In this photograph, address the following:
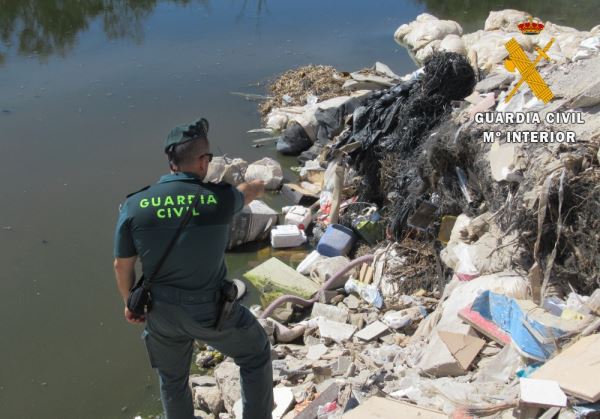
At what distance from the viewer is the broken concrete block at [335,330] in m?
4.70

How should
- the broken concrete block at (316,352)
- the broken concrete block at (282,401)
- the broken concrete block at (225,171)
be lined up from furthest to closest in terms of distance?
the broken concrete block at (225,171)
the broken concrete block at (316,352)
the broken concrete block at (282,401)

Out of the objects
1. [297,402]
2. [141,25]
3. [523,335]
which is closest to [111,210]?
[297,402]

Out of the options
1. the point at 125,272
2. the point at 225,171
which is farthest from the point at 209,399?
the point at 225,171

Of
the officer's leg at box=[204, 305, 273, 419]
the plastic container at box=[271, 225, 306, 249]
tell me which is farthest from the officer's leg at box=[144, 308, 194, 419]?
the plastic container at box=[271, 225, 306, 249]

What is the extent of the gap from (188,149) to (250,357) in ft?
3.52

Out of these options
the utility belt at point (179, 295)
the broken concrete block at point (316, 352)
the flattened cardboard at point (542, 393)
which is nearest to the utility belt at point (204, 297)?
the utility belt at point (179, 295)

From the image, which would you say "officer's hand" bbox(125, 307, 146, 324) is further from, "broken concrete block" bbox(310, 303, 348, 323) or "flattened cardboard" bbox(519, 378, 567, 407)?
"broken concrete block" bbox(310, 303, 348, 323)

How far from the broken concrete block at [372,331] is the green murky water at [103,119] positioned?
151 cm

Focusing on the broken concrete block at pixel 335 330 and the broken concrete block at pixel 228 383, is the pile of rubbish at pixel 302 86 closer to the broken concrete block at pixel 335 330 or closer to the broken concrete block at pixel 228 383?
the broken concrete block at pixel 335 330

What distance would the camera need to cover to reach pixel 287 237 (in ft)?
20.7

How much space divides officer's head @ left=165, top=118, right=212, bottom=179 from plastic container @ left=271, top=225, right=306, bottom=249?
3.29 meters

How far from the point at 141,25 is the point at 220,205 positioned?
12076 millimetres

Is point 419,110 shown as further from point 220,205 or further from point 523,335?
point 220,205

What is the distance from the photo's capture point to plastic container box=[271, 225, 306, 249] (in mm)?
6293
